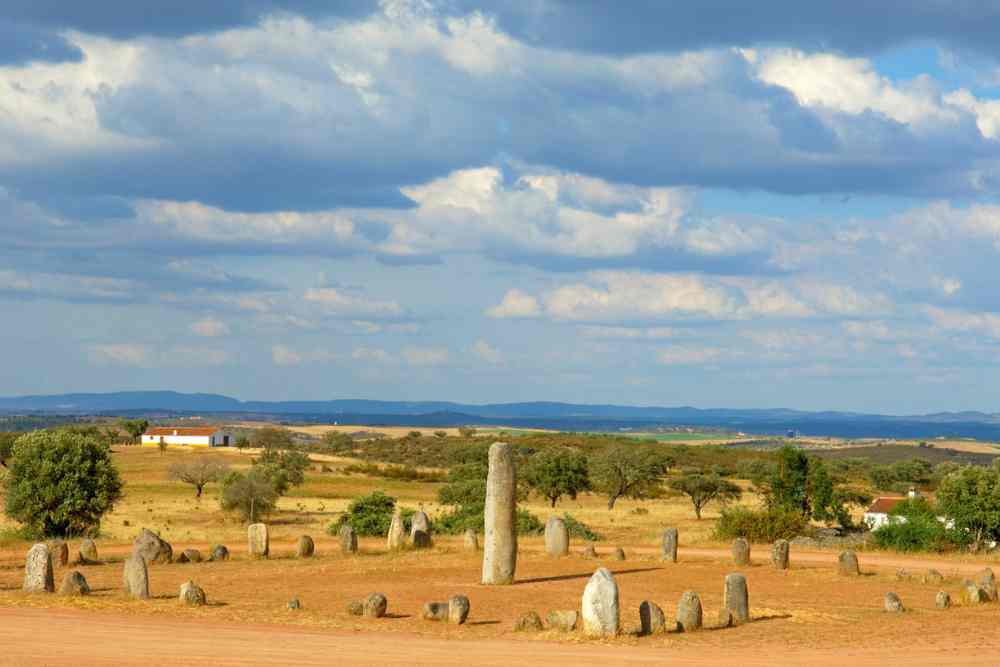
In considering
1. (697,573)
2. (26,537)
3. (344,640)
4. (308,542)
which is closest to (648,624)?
(344,640)

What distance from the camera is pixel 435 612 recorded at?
2467 cm

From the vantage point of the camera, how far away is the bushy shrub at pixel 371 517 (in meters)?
48.9

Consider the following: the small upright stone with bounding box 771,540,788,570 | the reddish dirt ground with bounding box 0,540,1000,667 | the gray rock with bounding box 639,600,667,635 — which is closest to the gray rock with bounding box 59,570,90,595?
the reddish dirt ground with bounding box 0,540,1000,667

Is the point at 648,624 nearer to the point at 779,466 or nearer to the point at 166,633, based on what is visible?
the point at 166,633

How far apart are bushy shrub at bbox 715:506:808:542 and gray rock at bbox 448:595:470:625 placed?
2347 cm

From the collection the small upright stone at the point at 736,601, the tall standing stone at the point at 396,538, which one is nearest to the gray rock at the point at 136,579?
the small upright stone at the point at 736,601

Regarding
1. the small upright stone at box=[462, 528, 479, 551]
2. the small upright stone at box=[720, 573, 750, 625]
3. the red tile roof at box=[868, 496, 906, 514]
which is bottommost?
the red tile roof at box=[868, 496, 906, 514]

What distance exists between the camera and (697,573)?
35.0 m

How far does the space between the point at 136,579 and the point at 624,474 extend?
183ft

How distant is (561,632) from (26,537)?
28.7 m

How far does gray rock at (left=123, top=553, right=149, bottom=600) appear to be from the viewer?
26781mm

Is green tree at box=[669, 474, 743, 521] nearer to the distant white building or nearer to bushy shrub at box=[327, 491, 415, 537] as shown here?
bushy shrub at box=[327, 491, 415, 537]

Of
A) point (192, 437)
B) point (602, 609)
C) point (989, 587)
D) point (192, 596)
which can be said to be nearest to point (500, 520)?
point (192, 596)

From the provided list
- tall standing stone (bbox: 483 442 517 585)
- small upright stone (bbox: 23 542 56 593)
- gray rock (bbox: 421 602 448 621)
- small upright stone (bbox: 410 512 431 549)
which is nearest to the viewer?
gray rock (bbox: 421 602 448 621)
